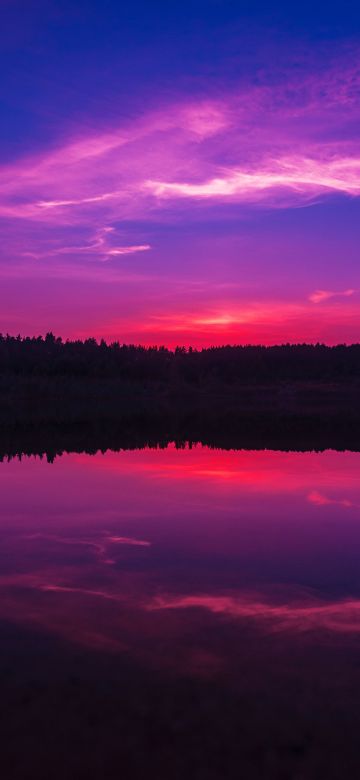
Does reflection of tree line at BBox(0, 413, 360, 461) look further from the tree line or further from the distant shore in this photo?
the tree line

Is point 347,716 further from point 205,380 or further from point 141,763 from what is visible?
point 205,380

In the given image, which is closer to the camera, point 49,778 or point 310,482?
point 49,778

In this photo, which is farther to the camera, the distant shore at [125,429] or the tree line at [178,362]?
the tree line at [178,362]

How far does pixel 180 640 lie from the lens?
7.64m

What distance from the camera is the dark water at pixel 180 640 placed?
550 centimetres

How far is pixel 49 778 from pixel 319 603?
4613 millimetres

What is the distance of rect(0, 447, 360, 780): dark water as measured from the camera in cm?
550

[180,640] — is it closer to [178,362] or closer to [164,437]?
[164,437]

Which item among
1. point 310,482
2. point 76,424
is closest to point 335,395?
point 76,424

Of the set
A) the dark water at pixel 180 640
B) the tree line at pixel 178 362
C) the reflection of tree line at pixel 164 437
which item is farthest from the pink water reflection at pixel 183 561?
the tree line at pixel 178 362

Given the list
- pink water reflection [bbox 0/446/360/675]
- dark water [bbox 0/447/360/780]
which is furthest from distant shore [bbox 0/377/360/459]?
dark water [bbox 0/447/360/780]

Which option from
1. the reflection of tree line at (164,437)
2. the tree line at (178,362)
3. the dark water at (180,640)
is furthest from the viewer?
the tree line at (178,362)

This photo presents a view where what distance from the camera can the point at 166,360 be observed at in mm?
134000

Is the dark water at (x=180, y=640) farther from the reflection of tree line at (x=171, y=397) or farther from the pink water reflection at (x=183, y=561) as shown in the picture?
the reflection of tree line at (x=171, y=397)
